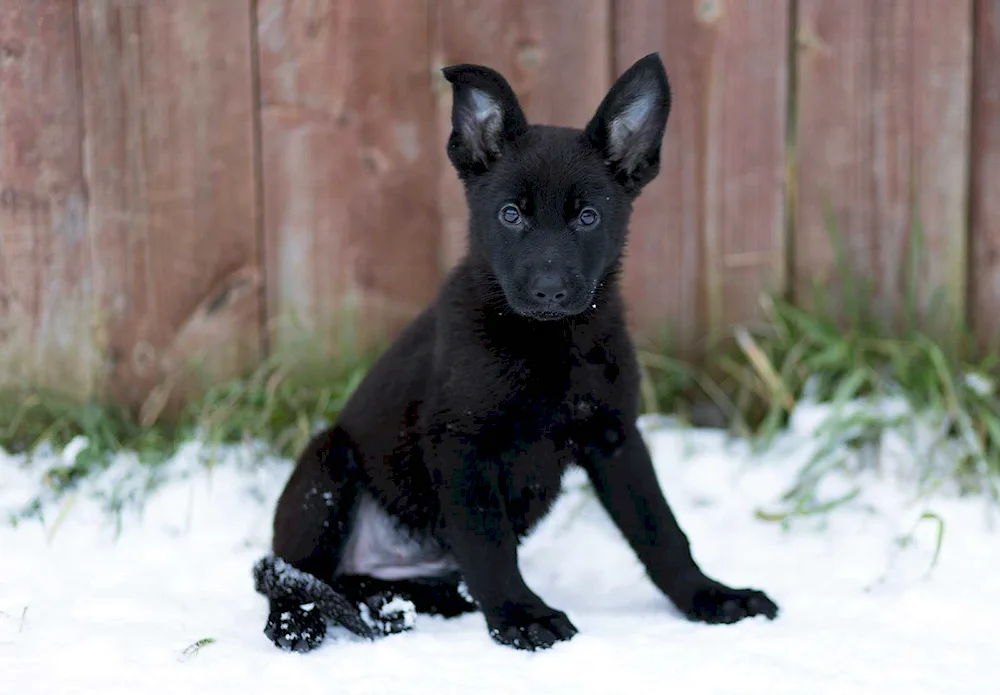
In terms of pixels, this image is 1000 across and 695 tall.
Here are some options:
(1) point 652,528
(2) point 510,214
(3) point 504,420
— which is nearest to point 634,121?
(2) point 510,214

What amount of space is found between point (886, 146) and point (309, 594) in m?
2.25

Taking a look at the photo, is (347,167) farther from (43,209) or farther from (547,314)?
(547,314)

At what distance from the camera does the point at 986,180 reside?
352cm

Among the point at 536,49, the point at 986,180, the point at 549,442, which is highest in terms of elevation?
the point at 536,49

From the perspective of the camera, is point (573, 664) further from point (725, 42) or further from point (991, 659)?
point (725, 42)

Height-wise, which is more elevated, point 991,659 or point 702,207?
point 702,207

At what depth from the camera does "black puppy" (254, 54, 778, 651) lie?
244 cm

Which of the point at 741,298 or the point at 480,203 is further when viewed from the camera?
the point at 741,298

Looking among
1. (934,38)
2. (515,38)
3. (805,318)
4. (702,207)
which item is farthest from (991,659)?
(515,38)

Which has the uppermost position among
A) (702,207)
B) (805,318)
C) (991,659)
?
(702,207)

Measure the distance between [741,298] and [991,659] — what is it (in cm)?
155

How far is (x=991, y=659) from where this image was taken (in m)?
2.36

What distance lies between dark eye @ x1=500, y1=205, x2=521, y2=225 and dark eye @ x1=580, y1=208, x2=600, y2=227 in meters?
0.14

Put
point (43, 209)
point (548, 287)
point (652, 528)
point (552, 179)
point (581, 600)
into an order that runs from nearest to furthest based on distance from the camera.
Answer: point (548, 287) → point (552, 179) → point (652, 528) → point (581, 600) → point (43, 209)
